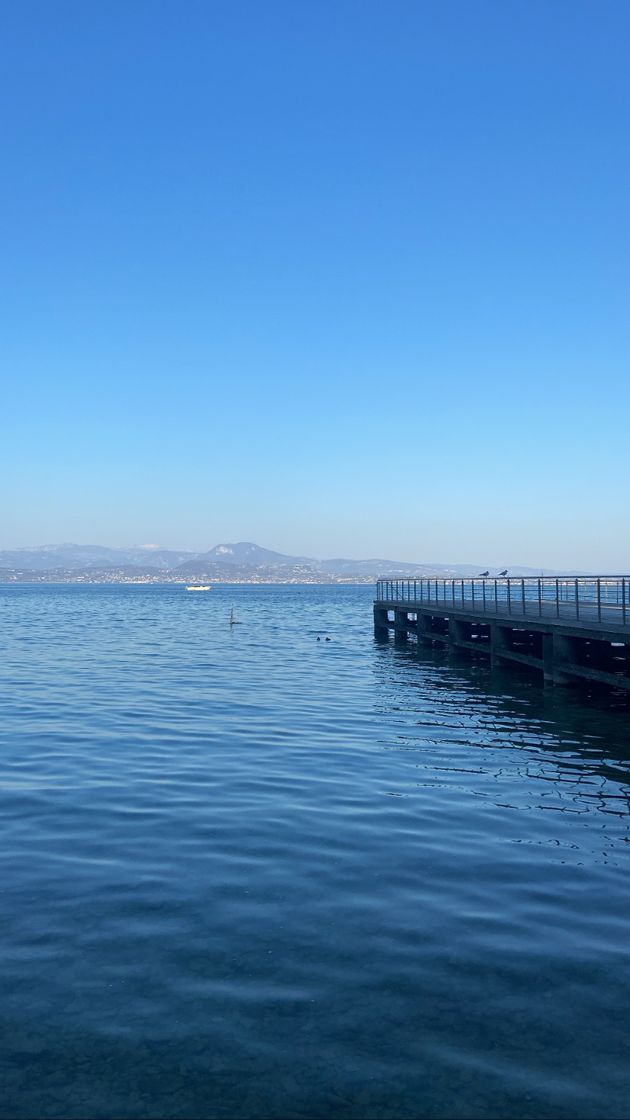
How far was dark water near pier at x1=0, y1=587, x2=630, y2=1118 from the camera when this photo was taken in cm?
578

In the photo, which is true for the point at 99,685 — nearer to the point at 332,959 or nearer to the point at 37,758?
the point at 37,758

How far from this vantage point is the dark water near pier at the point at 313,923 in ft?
19.0

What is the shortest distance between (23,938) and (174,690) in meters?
19.1

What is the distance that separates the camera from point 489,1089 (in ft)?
18.4

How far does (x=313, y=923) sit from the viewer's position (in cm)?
845

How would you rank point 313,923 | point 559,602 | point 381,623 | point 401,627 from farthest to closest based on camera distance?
point 381,623, point 401,627, point 559,602, point 313,923

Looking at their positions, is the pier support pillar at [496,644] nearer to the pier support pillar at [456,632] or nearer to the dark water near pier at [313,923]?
the pier support pillar at [456,632]

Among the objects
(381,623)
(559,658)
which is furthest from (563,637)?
(381,623)

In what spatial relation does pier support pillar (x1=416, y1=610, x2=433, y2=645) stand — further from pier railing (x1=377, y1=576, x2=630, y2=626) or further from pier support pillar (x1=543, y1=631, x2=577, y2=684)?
pier support pillar (x1=543, y1=631, x2=577, y2=684)

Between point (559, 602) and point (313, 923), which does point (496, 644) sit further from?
point (313, 923)

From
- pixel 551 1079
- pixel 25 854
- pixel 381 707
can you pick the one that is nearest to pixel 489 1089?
pixel 551 1079

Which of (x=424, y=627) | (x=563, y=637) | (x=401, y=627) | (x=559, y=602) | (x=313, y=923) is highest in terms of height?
(x=559, y=602)

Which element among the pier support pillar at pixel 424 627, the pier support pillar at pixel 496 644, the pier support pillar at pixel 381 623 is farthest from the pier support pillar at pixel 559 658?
the pier support pillar at pixel 381 623

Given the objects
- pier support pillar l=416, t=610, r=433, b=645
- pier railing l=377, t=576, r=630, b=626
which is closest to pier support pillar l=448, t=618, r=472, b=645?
pier railing l=377, t=576, r=630, b=626
